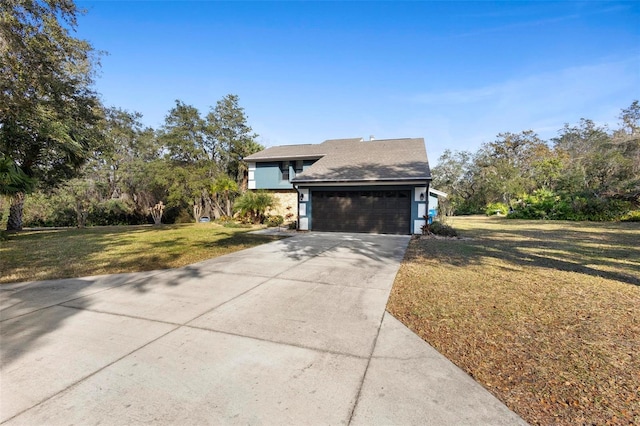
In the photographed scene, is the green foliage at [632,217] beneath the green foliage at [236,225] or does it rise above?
above

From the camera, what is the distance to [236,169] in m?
21.4

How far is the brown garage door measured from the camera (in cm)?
1222

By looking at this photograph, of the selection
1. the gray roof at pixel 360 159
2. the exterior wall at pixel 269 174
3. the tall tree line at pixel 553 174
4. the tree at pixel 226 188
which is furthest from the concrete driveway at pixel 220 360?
the tall tree line at pixel 553 174

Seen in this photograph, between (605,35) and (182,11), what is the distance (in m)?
15.1

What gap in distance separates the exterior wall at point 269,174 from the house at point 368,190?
7.71 ft

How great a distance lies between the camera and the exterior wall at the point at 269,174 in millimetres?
17141

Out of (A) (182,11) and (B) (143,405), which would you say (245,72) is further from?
(B) (143,405)

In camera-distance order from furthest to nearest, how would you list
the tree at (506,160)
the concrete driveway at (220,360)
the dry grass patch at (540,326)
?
the tree at (506,160)
the dry grass patch at (540,326)
the concrete driveway at (220,360)

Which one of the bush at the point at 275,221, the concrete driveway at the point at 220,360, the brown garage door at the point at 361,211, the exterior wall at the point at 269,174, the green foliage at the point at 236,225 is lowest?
the concrete driveway at the point at 220,360

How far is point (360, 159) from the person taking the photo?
14.7 metres

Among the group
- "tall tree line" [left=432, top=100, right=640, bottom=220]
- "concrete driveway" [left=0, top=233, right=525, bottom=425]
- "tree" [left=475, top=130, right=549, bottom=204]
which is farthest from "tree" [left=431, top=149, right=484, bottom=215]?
"concrete driveway" [left=0, top=233, right=525, bottom=425]

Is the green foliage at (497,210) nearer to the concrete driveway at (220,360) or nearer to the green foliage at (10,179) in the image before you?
the concrete driveway at (220,360)

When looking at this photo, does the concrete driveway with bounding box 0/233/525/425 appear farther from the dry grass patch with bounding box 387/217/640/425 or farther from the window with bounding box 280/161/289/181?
the window with bounding box 280/161/289/181

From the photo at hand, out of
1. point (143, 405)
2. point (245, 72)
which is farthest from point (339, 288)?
point (245, 72)
